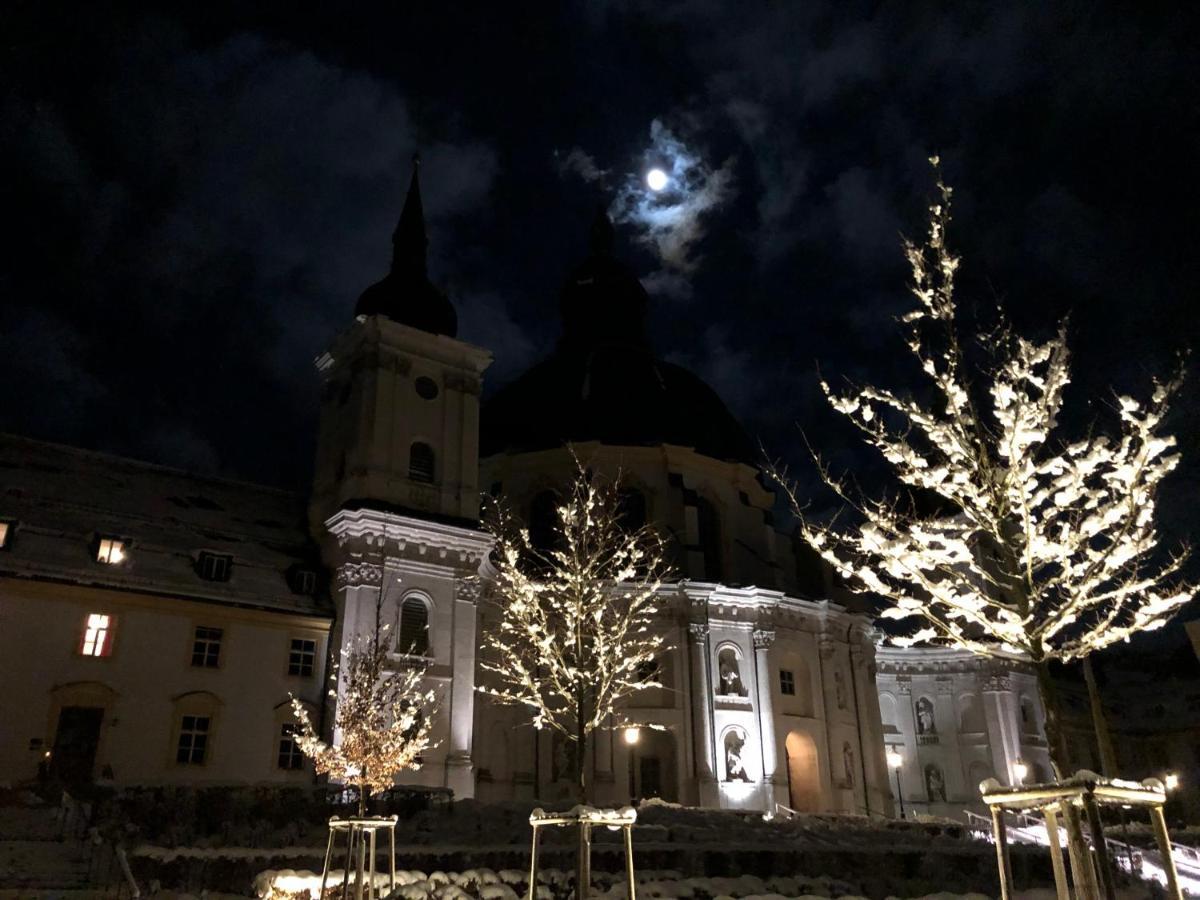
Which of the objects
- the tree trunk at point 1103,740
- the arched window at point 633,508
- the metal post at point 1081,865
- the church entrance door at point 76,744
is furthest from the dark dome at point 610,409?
the metal post at point 1081,865

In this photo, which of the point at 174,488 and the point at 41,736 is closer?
the point at 41,736

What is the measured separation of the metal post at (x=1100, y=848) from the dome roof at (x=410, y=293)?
34.1 meters

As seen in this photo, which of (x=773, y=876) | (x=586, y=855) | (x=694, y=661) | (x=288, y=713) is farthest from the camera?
(x=694, y=661)

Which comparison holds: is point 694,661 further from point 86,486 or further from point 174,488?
point 86,486

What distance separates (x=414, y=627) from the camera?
33750 millimetres

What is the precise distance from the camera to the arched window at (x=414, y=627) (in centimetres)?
3334

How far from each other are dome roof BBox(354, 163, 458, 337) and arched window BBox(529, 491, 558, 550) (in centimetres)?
963

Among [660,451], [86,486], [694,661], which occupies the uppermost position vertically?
[660,451]

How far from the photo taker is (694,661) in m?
42.6

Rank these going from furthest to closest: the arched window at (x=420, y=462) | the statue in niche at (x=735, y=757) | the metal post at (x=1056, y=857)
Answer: the statue in niche at (x=735, y=757), the arched window at (x=420, y=462), the metal post at (x=1056, y=857)

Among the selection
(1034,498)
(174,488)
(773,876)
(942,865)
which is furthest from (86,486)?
(1034,498)

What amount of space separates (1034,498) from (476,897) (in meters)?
11.6

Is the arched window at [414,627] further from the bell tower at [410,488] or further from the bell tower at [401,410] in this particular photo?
the bell tower at [401,410]

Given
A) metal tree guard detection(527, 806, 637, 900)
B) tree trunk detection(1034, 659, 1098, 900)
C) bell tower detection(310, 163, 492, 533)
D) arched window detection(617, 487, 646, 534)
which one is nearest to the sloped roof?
bell tower detection(310, 163, 492, 533)
